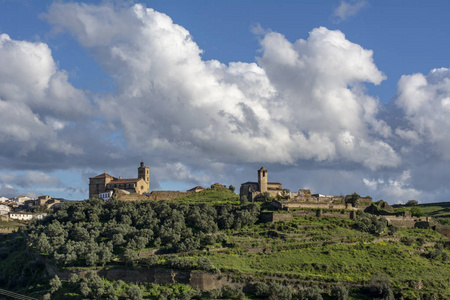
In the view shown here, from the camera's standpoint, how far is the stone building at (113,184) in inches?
4331

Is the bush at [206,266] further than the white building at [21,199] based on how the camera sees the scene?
No

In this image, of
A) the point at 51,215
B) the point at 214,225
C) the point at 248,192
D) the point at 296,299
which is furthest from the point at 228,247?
the point at 51,215

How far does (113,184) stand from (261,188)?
3286cm

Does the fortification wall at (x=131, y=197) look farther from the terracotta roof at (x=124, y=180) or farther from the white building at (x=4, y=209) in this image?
the white building at (x=4, y=209)

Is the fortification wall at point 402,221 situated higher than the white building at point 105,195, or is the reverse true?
the white building at point 105,195

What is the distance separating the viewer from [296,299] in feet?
202

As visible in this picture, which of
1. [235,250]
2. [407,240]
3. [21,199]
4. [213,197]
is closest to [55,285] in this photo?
[235,250]

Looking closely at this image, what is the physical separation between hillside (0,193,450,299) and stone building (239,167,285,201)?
10.7 m

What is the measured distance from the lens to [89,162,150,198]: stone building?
110 meters

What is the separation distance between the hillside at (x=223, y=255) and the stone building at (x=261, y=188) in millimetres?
10676

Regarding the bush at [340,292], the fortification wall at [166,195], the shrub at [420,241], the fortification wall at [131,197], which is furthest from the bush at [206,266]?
the fortification wall at [166,195]

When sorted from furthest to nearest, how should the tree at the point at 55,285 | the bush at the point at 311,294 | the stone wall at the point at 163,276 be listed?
the tree at the point at 55,285
the stone wall at the point at 163,276
the bush at the point at 311,294

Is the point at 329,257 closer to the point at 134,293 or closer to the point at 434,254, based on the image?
the point at 434,254

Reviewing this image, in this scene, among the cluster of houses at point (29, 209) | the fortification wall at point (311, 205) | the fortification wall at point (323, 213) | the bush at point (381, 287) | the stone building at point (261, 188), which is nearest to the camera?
the bush at point (381, 287)
